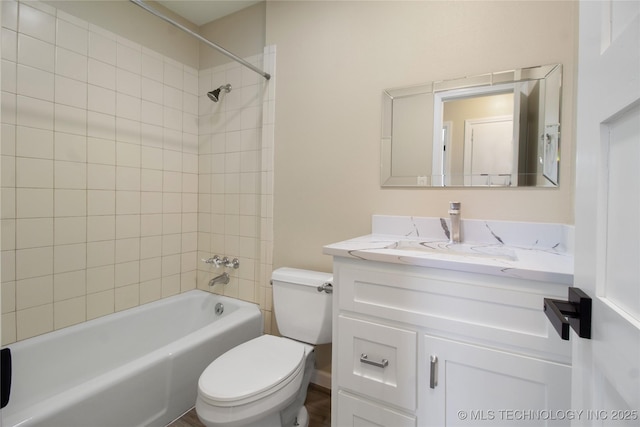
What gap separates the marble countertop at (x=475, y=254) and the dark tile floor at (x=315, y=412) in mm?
991

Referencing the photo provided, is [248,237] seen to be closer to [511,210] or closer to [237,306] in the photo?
[237,306]

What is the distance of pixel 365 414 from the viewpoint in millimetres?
1076

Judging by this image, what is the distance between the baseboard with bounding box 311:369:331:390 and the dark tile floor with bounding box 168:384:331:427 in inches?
0.8

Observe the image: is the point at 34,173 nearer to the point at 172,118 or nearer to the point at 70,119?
the point at 70,119

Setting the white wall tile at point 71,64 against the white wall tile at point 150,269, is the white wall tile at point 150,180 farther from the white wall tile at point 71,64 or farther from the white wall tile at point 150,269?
the white wall tile at point 71,64

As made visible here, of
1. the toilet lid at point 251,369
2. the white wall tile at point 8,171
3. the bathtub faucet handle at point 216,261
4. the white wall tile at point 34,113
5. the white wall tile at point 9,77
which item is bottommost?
the toilet lid at point 251,369

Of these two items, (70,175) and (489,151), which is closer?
(489,151)

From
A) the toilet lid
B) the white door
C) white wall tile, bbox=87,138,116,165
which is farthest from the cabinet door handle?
white wall tile, bbox=87,138,116,165

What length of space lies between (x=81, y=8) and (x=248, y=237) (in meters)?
1.66

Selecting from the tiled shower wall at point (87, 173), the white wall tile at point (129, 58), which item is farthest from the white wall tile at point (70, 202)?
the white wall tile at point (129, 58)

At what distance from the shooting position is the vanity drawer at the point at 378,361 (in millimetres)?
986

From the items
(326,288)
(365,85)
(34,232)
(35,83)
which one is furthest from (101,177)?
(365,85)

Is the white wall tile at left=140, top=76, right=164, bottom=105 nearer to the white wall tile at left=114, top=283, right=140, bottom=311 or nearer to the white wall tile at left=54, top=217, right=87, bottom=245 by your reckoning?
the white wall tile at left=54, top=217, right=87, bottom=245

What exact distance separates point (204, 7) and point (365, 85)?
4.59ft
